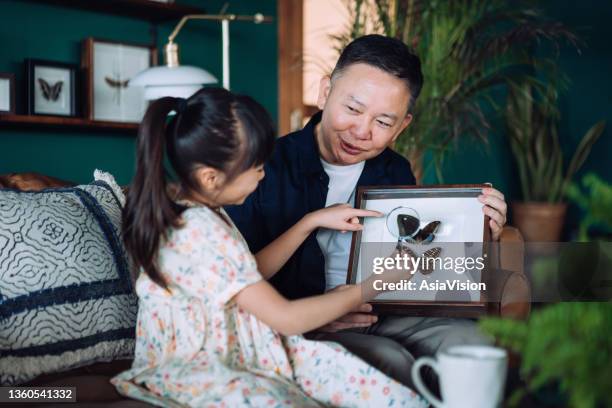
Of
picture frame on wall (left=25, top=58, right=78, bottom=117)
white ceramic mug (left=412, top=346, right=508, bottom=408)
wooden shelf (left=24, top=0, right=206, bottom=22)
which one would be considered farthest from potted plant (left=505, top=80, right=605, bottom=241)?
white ceramic mug (left=412, top=346, right=508, bottom=408)

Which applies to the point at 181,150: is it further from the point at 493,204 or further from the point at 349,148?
the point at 493,204

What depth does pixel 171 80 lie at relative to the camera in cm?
267

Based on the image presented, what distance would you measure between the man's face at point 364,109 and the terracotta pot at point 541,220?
346 cm

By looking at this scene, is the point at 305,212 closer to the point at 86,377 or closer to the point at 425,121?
the point at 86,377

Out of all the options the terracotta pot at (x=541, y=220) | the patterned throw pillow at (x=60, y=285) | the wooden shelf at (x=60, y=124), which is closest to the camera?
the patterned throw pillow at (x=60, y=285)

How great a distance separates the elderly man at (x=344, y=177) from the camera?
1.61 m

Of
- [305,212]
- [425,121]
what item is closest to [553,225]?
[425,121]

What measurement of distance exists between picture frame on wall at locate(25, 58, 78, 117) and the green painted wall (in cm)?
6

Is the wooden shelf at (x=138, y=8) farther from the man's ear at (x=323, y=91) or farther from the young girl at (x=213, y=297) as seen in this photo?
the young girl at (x=213, y=297)

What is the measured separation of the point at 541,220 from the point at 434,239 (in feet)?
11.9

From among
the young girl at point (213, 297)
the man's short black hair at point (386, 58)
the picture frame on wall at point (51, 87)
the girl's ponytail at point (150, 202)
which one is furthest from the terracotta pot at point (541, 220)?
the girl's ponytail at point (150, 202)

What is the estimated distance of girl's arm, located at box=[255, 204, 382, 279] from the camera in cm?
157

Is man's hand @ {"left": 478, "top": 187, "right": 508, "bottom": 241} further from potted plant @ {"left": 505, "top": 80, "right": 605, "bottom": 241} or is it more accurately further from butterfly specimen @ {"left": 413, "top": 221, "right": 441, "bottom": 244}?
potted plant @ {"left": 505, "top": 80, "right": 605, "bottom": 241}

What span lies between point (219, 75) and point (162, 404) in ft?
9.11
